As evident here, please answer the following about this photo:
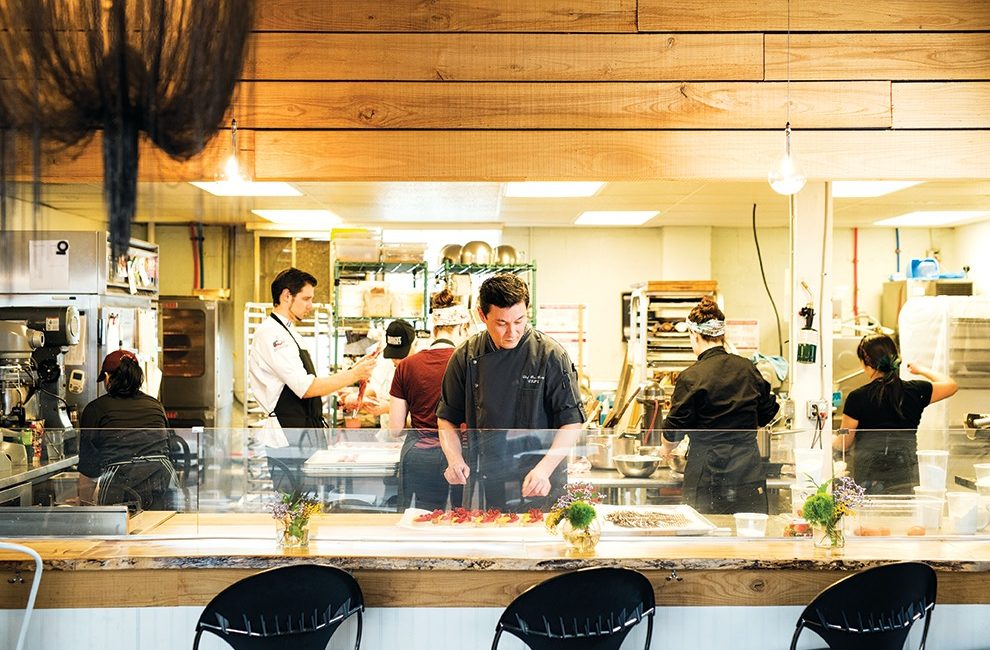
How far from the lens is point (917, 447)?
3.19m

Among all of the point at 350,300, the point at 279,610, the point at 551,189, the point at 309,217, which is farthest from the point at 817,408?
the point at 309,217

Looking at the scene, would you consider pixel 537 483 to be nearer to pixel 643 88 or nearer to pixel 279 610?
pixel 279 610

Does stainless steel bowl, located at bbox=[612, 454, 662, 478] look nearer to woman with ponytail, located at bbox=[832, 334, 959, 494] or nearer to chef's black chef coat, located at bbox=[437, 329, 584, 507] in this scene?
chef's black chef coat, located at bbox=[437, 329, 584, 507]

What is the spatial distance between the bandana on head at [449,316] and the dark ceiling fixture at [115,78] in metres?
3.75

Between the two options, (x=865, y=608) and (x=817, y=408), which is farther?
(x=817, y=408)

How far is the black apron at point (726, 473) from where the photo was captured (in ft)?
10.2

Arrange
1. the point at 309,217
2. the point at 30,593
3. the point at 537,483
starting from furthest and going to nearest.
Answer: the point at 309,217, the point at 537,483, the point at 30,593

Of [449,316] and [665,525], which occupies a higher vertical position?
[449,316]

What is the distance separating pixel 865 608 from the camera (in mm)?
2566

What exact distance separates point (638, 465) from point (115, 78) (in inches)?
108

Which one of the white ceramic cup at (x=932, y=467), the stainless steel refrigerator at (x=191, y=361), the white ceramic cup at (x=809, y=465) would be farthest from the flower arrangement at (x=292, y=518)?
the stainless steel refrigerator at (x=191, y=361)

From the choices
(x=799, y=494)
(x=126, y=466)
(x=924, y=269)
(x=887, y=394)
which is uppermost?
(x=924, y=269)

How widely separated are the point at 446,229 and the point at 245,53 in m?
7.51

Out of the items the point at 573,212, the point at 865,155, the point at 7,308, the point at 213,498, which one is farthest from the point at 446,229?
the point at 213,498
